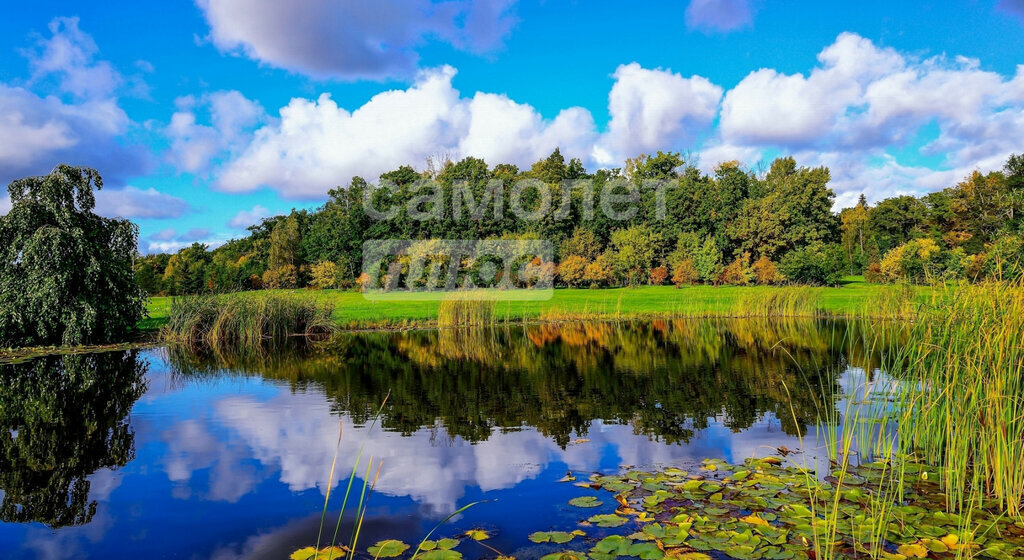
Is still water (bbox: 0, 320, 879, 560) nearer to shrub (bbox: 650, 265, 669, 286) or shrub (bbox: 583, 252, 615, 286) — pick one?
shrub (bbox: 583, 252, 615, 286)

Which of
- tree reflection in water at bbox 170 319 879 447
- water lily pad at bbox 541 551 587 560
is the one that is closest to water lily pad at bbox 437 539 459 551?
water lily pad at bbox 541 551 587 560

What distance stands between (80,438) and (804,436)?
30.1ft

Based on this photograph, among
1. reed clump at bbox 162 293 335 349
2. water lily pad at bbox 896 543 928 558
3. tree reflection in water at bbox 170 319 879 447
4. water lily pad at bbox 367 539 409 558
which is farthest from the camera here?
reed clump at bbox 162 293 335 349

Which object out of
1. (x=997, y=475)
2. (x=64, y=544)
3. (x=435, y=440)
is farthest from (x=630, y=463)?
(x=64, y=544)

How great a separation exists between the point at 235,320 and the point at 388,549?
53.3 ft

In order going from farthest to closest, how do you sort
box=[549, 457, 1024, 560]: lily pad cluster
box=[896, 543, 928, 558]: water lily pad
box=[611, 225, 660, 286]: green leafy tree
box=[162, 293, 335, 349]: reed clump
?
box=[611, 225, 660, 286]: green leafy tree → box=[162, 293, 335, 349]: reed clump → box=[549, 457, 1024, 560]: lily pad cluster → box=[896, 543, 928, 558]: water lily pad

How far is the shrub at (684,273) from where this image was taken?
44.3 meters

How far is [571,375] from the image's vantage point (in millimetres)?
12008

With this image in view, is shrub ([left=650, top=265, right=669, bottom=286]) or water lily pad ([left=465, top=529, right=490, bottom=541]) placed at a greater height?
shrub ([left=650, top=265, right=669, bottom=286])

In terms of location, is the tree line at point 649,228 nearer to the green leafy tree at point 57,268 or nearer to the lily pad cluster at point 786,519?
the green leafy tree at point 57,268

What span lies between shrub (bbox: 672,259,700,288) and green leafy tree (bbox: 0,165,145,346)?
35596mm

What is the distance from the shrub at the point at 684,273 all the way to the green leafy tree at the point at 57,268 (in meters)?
35.6

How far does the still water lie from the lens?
16.7 feet

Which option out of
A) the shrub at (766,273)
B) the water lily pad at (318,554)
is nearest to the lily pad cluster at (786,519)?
the water lily pad at (318,554)
